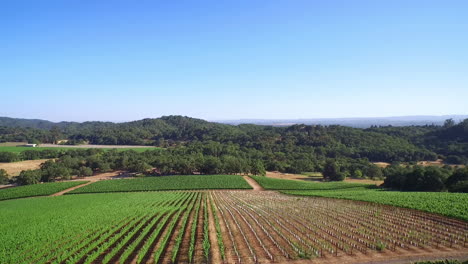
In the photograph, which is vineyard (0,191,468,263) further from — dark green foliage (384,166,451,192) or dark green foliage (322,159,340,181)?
dark green foliage (322,159,340,181)

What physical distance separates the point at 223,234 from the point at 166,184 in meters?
44.7

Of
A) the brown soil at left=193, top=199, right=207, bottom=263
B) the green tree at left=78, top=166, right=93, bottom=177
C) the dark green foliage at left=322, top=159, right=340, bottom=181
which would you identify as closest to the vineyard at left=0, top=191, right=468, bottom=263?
the brown soil at left=193, top=199, right=207, bottom=263

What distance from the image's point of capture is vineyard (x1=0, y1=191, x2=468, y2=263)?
19.6 m

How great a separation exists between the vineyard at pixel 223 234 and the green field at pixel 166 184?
994 inches

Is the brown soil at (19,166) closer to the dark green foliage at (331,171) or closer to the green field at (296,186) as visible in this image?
the green field at (296,186)

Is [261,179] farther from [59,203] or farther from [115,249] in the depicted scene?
[115,249]

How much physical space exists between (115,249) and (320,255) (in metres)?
17.0

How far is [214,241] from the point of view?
22.2m

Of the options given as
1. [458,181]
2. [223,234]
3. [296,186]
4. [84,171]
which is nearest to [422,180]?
[458,181]

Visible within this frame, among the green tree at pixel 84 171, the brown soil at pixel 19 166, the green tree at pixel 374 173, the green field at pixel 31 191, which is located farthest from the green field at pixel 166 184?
the green tree at pixel 374 173

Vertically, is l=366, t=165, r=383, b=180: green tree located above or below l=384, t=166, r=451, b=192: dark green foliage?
below

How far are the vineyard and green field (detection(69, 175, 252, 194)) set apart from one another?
25260mm

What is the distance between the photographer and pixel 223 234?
79.0ft

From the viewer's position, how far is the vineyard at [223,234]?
19.6 m
